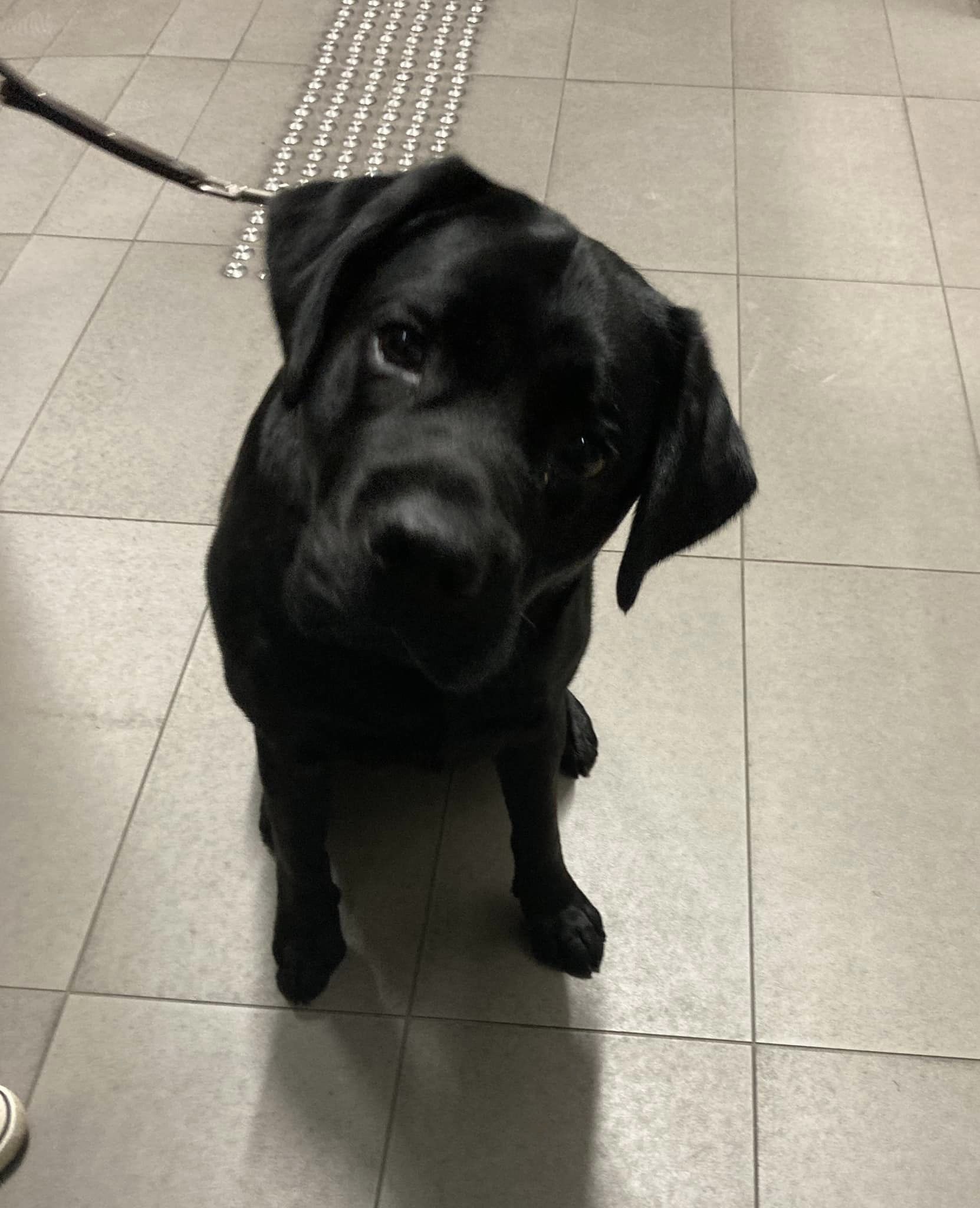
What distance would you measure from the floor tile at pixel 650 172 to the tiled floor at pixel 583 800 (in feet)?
0.04

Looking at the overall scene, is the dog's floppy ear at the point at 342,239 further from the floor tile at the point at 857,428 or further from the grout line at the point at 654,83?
the grout line at the point at 654,83

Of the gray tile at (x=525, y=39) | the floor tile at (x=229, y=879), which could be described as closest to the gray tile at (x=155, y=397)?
the floor tile at (x=229, y=879)

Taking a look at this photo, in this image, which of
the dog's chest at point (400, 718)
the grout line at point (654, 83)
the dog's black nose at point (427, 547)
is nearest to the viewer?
the dog's black nose at point (427, 547)

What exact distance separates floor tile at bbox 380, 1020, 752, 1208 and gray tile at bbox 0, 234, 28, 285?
1.56 m

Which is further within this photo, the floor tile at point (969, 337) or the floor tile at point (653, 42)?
the floor tile at point (653, 42)

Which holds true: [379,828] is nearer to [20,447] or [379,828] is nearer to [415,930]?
[415,930]

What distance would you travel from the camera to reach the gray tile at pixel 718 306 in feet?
6.27

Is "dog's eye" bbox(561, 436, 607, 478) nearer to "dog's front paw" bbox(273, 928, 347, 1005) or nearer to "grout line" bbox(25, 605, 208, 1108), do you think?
"dog's front paw" bbox(273, 928, 347, 1005)

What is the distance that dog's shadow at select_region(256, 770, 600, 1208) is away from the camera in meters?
1.16

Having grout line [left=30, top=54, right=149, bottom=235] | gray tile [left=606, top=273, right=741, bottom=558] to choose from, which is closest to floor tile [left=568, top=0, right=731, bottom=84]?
gray tile [left=606, top=273, right=741, bottom=558]

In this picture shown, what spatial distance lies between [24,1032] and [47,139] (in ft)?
5.97

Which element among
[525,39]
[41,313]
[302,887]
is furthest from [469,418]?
[525,39]

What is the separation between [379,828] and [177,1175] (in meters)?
0.42

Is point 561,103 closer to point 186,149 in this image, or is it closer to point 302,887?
point 186,149
